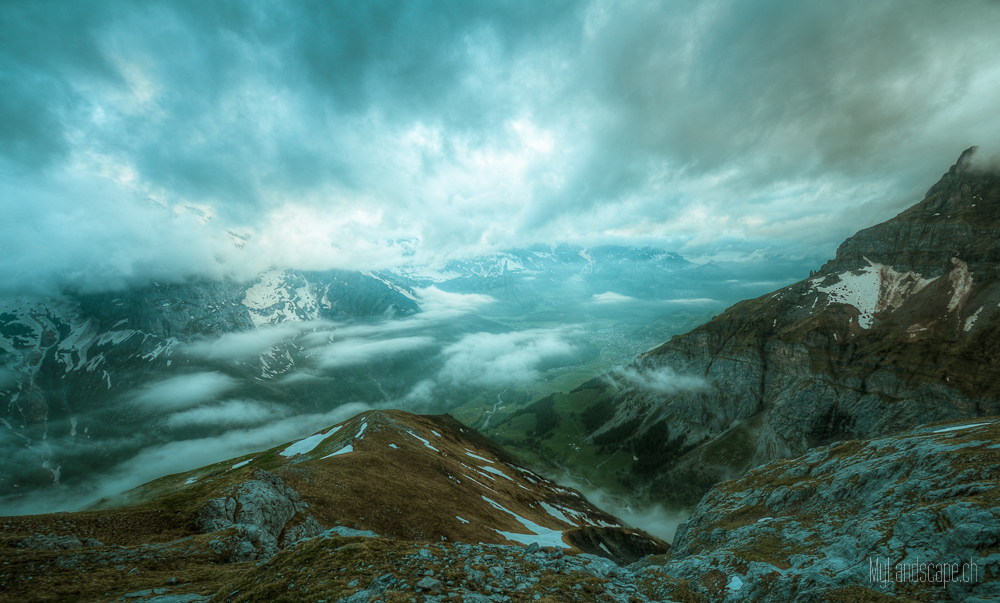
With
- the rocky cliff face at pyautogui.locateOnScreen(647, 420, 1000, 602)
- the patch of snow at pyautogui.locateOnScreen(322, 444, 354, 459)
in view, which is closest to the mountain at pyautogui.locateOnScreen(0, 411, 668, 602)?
the patch of snow at pyautogui.locateOnScreen(322, 444, 354, 459)

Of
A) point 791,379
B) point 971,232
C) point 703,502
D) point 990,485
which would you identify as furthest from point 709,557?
point 971,232

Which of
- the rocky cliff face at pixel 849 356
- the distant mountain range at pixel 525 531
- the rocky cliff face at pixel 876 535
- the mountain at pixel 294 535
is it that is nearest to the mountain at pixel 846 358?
the rocky cliff face at pixel 849 356

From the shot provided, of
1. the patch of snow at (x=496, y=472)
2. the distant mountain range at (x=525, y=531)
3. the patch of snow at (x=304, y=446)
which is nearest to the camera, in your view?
the distant mountain range at (x=525, y=531)

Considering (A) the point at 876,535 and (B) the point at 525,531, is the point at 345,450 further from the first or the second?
(A) the point at 876,535

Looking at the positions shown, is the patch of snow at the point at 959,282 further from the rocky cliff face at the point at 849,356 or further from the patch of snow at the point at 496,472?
the patch of snow at the point at 496,472

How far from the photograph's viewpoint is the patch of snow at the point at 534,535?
43531 mm

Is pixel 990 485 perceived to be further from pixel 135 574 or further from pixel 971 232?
pixel 971 232

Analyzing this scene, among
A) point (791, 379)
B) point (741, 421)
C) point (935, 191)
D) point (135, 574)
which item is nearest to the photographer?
point (135, 574)

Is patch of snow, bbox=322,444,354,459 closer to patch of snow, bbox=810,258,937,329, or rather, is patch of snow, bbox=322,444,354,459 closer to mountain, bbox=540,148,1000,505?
mountain, bbox=540,148,1000,505

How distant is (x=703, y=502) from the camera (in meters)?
48.3

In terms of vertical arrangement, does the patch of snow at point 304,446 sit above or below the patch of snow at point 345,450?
below

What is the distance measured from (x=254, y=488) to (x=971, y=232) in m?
236

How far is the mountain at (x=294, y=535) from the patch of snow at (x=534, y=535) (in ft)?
0.93

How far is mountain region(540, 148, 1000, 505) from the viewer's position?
10662cm
